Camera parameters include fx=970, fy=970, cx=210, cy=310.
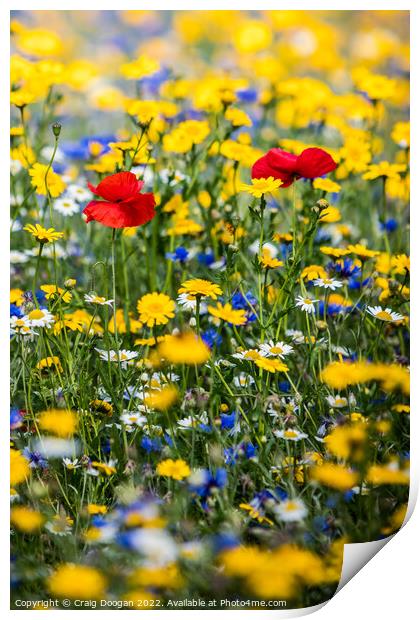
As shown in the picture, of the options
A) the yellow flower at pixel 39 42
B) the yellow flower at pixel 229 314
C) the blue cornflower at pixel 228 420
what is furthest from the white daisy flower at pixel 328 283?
the yellow flower at pixel 39 42

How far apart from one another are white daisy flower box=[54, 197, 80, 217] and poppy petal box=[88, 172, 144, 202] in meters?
0.25

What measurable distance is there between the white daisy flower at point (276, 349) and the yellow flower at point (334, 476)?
0.49 feet

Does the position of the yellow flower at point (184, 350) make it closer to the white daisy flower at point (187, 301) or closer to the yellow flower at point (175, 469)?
the white daisy flower at point (187, 301)

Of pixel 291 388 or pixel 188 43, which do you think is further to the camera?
pixel 188 43

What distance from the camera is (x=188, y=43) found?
157 centimetres

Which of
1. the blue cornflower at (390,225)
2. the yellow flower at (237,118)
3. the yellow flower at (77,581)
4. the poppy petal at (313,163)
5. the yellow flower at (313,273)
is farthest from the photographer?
the blue cornflower at (390,225)

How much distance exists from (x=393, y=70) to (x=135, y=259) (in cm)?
56

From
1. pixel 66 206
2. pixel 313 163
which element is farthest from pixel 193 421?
pixel 66 206

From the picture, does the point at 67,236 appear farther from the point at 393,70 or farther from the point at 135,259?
the point at 393,70

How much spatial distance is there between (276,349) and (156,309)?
165 millimetres

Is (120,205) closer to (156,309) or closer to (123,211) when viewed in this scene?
(123,211)

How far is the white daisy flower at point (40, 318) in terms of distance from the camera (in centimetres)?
120
